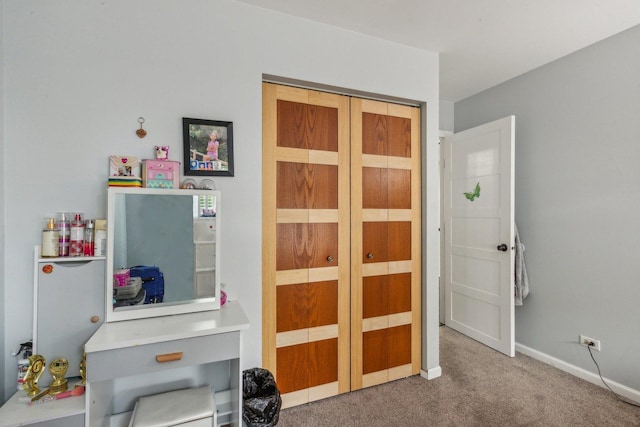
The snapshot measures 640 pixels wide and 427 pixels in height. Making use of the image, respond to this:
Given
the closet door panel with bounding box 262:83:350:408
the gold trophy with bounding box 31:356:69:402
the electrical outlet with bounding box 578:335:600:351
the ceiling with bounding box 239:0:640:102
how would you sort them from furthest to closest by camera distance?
the electrical outlet with bounding box 578:335:600:351 < the closet door panel with bounding box 262:83:350:408 < the ceiling with bounding box 239:0:640:102 < the gold trophy with bounding box 31:356:69:402

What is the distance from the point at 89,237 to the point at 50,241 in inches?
5.9

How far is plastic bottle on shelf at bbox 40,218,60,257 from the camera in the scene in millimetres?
1479

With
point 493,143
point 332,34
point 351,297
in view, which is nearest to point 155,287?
point 351,297

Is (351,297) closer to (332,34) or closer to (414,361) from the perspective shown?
(414,361)

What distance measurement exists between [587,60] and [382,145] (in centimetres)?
179

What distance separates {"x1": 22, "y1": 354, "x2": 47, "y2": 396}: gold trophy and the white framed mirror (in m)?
0.31

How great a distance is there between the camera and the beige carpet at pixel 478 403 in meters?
1.98

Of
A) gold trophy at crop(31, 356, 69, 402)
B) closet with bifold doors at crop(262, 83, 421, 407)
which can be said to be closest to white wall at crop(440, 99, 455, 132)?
closet with bifold doors at crop(262, 83, 421, 407)

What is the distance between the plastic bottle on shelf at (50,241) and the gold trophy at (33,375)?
0.47 metres

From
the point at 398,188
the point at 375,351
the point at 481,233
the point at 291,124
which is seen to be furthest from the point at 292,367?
the point at 481,233

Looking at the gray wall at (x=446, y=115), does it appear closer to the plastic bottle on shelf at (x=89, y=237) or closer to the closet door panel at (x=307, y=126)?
the closet door panel at (x=307, y=126)

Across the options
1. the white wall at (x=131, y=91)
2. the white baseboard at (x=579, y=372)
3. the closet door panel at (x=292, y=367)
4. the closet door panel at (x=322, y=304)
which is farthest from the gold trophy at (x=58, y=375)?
the white baseboard at (x=579, y=372)

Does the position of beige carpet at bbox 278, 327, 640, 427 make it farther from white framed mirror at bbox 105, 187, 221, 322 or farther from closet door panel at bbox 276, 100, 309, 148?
closet door panel at bbox 276, 100, 309, 148

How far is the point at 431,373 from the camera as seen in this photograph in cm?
248
